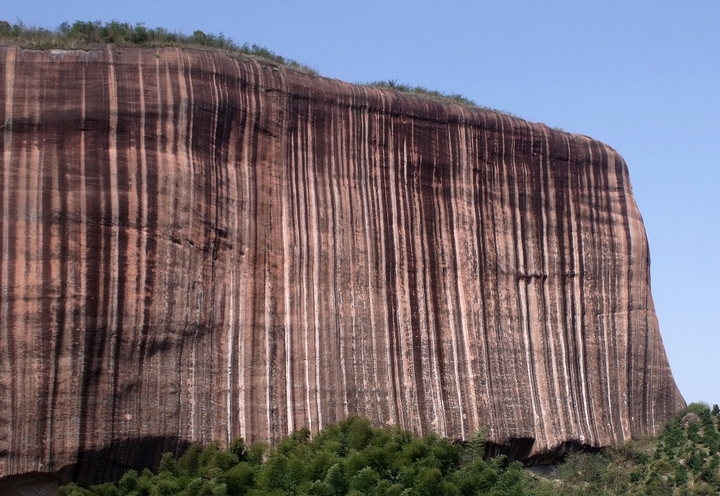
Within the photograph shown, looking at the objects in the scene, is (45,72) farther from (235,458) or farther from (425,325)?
(425,325)

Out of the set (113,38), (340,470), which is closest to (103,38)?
(113,38)

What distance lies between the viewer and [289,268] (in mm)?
18016

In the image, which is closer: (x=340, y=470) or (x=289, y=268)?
(x=340, y=470)

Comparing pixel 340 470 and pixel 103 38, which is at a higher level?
pixel 103 38

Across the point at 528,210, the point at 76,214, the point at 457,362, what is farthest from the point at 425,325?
the point at 76,214

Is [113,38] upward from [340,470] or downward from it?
Answer: upward

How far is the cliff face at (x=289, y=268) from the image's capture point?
15.5 m

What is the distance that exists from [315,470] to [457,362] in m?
5.20

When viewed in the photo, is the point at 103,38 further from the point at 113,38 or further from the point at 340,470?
the point at 340,470

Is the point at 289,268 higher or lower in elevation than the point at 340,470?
higher

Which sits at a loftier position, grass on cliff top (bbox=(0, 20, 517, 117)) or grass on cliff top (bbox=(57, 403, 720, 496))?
grass on cliff top (bbox=(0, 20, 517, 117))

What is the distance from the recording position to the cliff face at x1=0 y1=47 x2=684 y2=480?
15.5 m

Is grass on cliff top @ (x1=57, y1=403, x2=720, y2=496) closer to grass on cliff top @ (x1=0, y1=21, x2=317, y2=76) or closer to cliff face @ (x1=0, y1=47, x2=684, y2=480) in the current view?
cliff face @ (x1=0, y1=47, x2=684, y2=480)

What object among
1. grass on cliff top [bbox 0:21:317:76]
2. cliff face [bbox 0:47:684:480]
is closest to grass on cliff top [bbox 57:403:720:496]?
cliff face [bbox 0:47:684:480]
